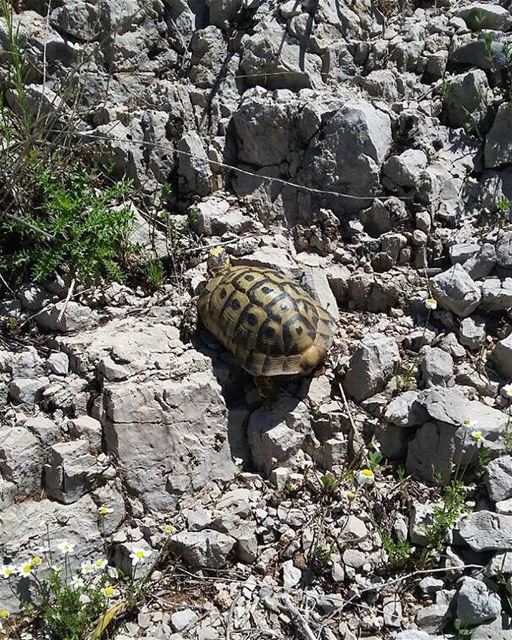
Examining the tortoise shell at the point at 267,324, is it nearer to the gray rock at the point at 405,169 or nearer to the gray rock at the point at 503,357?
the gray rock at the point at 503,357

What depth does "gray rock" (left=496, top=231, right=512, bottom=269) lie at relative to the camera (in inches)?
222

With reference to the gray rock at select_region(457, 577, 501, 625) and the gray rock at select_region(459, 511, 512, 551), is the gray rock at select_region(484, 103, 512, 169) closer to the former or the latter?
the gray rock at select_region(459, 511, 512, 551)

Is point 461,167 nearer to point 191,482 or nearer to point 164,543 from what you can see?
point 191,482

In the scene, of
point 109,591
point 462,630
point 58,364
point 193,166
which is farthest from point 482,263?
point 109,591

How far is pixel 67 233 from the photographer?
532cm

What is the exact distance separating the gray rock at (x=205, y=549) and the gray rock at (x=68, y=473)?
641 mm

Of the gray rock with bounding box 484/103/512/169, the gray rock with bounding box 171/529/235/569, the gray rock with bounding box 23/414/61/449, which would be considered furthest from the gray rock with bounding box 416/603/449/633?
the gray rock with bounding box 484/103/512/169

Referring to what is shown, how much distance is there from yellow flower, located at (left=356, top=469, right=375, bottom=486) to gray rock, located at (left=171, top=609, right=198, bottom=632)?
4.25 ft

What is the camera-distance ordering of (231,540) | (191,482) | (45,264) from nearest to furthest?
1. (231,540)
2. (191,482)
3. (45,264)

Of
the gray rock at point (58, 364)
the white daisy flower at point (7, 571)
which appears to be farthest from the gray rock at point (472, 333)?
the white daisy flower at point (7, 571)

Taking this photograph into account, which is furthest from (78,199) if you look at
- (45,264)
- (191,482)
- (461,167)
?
(461,167)

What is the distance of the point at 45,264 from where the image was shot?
5.15 meters

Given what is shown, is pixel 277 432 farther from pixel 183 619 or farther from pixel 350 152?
pixel 350 152

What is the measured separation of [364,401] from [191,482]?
1.30 meters
